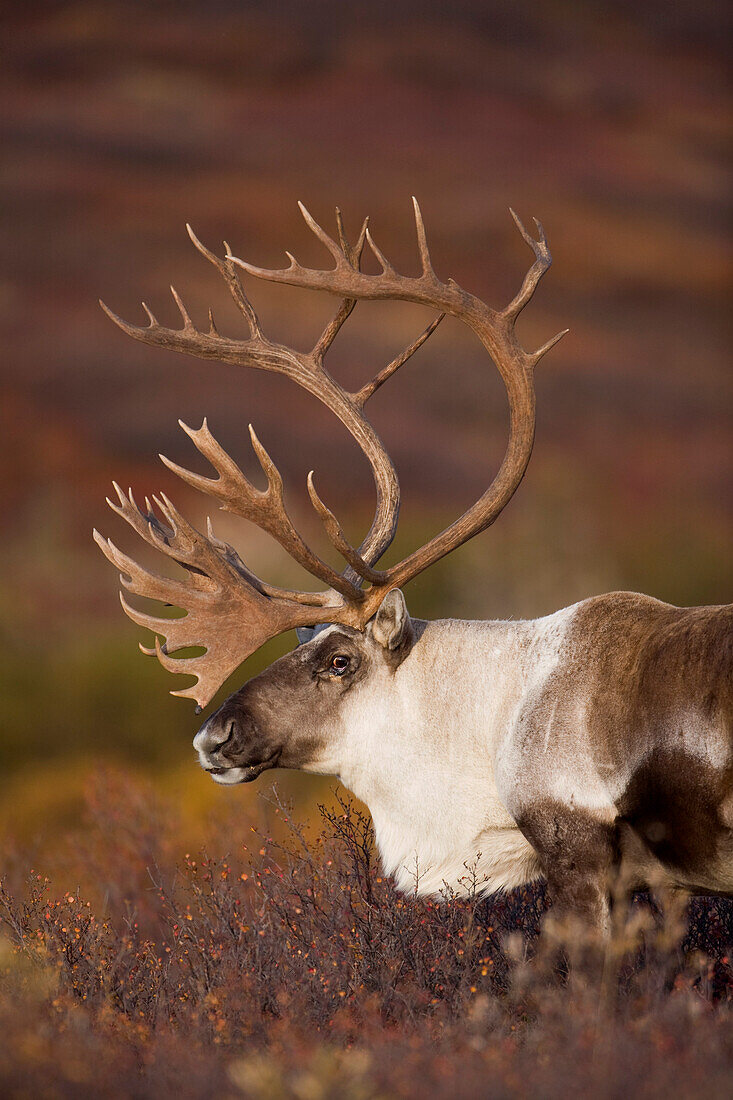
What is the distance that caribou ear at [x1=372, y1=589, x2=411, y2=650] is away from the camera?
183 inches

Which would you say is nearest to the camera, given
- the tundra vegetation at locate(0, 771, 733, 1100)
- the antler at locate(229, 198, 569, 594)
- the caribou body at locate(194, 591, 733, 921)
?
the tundra vegetation at locate(0, 771, 733, 1100)

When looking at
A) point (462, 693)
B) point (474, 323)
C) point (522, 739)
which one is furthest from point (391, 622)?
point (474, 323)

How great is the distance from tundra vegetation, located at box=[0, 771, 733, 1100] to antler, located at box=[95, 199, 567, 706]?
1196 millimetres

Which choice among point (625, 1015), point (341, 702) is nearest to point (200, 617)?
point (341, 702)

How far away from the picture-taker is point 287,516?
4.84 meters

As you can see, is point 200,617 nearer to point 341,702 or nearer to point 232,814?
point 341,702

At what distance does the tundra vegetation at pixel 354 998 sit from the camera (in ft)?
9.61

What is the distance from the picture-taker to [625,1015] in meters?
3.36

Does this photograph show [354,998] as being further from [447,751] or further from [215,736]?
[215,736]

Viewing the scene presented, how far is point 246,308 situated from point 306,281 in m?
0.71

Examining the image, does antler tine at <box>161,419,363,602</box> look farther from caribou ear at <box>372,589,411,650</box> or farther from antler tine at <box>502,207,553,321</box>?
antler tine at <box>502,207,553,321</box>

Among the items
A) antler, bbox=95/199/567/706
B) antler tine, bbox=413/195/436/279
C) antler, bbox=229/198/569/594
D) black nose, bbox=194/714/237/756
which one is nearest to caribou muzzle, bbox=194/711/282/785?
black nose, bbox=194/714/237/756

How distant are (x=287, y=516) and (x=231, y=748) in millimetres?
1068

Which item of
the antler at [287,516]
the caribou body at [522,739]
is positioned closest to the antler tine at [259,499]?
the antler at [287,516]
